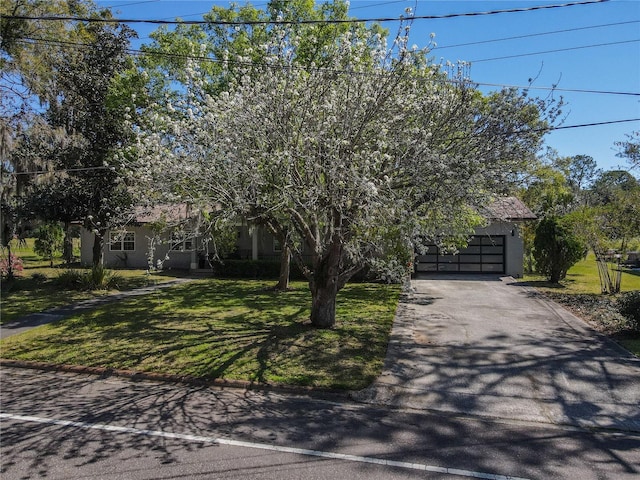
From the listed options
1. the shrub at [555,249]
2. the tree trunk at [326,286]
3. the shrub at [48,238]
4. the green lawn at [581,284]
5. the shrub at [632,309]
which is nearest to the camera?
the shrub at [632,309]

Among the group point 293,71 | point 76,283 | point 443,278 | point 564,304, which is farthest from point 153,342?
point 443,278

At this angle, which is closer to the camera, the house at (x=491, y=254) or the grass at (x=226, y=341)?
the grass at (x=226, y=341)

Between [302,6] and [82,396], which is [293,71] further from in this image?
[302,6]

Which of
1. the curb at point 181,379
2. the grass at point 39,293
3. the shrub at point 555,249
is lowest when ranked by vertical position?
the curb at point 181,379

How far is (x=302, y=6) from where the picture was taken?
15539 millimetres

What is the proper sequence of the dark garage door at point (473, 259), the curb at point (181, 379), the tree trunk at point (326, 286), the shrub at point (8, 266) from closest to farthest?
the curb at point (181, 379)
the tree trunk at point (326, 286)
the shrub at point (8, 266)
the dark garage door at point (473, 259)

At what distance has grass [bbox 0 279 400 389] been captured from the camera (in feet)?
26.3

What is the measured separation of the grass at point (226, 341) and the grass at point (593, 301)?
5003mm

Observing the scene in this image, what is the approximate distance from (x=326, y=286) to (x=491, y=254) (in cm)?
1481

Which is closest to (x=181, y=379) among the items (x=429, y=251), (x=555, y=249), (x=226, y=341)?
(x=226, y=341)

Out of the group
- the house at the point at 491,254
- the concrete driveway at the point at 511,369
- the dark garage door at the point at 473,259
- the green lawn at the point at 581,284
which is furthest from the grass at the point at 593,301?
the dark garage door at the point at 473,259

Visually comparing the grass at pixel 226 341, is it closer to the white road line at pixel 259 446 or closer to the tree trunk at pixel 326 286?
the tree trunk at pixel 326 286

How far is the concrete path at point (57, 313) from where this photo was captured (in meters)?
11.4

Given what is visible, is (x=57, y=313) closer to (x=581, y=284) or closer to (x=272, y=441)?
(x=272, y=441)
